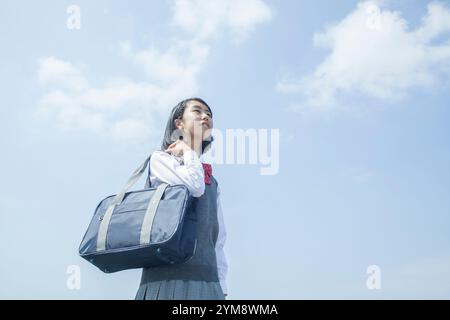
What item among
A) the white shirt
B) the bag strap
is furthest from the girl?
the bag strap

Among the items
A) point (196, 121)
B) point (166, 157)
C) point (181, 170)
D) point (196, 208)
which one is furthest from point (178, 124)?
point (196, 208)

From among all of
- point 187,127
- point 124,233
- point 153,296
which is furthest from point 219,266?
point 187,127

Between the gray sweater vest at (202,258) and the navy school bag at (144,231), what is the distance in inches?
3.0

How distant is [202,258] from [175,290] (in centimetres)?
27

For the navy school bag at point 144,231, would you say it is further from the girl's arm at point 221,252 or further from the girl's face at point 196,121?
the girl's face at point 196,121

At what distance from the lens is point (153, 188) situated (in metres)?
2.78

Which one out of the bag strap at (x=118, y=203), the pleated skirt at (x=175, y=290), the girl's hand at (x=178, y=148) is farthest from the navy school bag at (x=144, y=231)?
the girl's hand at (x=178, y=148)

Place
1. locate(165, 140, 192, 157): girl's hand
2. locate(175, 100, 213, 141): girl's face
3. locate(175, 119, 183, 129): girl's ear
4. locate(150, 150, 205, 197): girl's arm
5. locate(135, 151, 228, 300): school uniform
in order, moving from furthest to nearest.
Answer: locate(175, 119, 183, 129): girl's ear
locate(175, 100, 213, 141): girl's face
locate(165, 140, 192, 157): girl's hand
locate(150, 150, 205, 197): girl's arm
locate(135, 151, 228, 300): school uniform

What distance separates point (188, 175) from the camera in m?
2.74

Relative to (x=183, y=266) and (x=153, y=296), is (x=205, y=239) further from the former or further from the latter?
(x=153, y=296)

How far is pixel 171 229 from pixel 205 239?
1.26ft

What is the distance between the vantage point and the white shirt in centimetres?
275

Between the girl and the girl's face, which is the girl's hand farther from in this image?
the girl's face

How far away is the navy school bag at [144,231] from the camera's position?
247 cm
